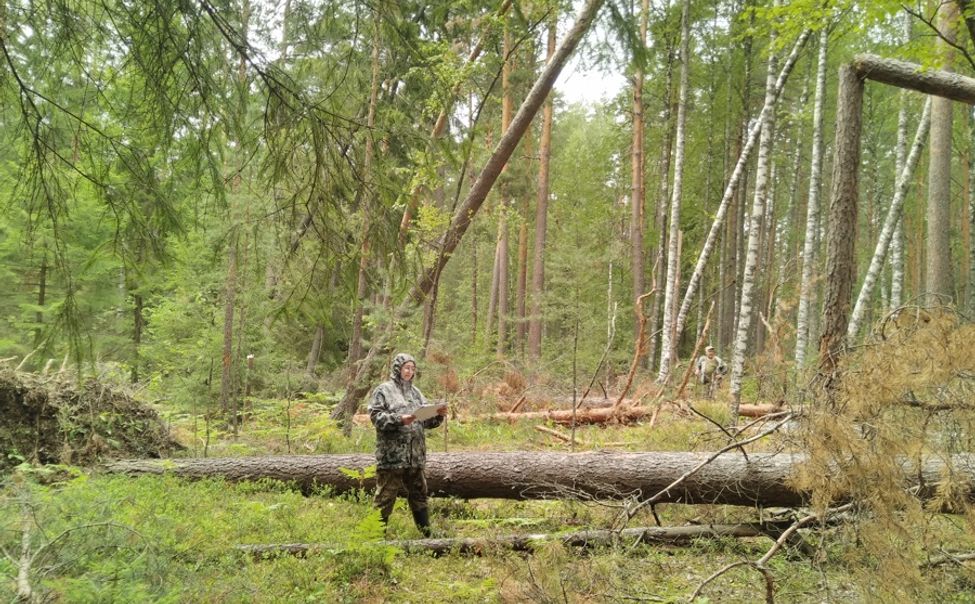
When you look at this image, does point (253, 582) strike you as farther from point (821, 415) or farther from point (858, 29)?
point (858, 29)

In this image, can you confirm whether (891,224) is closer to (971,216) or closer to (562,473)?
(971,216)

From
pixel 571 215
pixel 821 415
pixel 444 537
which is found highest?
pixel 571 215

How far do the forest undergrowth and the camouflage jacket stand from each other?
0.80 metres

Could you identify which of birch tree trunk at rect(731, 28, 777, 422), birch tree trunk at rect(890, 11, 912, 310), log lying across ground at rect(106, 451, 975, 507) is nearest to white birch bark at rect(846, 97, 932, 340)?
birch tree trunk at rect(890, 11, 912, 310)

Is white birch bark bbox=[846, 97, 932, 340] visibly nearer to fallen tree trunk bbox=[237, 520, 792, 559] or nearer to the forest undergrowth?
the forest undergrowth

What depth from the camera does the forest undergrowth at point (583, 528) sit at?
3.20 m

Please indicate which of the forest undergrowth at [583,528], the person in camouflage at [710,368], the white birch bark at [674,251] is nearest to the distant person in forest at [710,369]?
the person in camouflage at [710,368]

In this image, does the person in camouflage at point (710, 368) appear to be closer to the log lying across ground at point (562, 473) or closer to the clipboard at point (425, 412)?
the log lying across ground at point (562, 473)

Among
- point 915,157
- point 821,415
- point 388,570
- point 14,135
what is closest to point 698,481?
point 821,415

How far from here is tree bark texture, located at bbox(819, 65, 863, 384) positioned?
187 inches

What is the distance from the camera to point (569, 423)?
442 inches

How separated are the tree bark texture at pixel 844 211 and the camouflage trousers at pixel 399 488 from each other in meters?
4.14

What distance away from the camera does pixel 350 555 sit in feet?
15.7

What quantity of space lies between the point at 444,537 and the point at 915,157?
10.1 m
